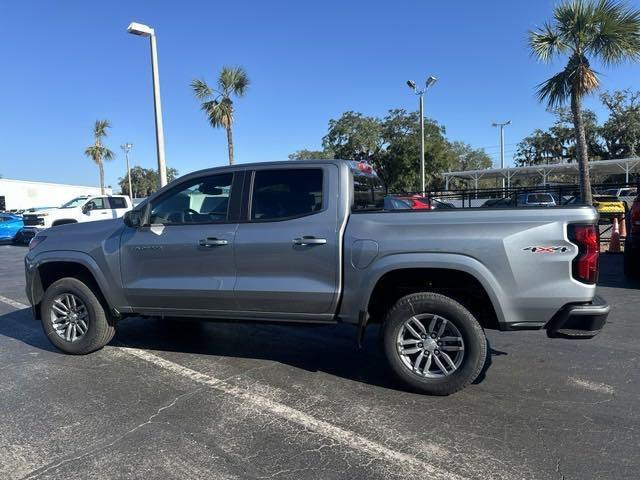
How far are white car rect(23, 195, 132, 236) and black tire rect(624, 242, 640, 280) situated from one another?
640 inches

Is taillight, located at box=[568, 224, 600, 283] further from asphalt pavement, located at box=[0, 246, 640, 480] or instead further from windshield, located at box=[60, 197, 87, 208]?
windshield, located at box=[60, 197, 87, 208]

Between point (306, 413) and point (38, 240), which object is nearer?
point (306, 413)

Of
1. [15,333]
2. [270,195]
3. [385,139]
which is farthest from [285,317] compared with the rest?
[385,139]

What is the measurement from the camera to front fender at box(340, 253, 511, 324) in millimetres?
3828

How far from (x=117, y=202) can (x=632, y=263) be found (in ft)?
Answer: 57.9

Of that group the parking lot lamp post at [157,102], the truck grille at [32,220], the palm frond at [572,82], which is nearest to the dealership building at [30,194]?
the truck grille at [32,220]

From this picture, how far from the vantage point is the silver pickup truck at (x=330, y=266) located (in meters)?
3.77

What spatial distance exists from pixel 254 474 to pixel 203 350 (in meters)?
2.59

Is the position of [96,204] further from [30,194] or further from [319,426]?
[30,194]

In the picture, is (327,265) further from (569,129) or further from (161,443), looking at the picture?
(569,129)

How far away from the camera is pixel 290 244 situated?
430cm

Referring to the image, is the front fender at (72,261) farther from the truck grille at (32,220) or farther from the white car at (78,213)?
the truck grille at (32,220)

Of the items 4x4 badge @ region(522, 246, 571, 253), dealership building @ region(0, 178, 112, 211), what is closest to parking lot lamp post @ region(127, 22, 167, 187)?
4x4 badge @ region(522, 246, 571, 253)

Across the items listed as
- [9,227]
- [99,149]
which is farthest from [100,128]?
[9,227]
